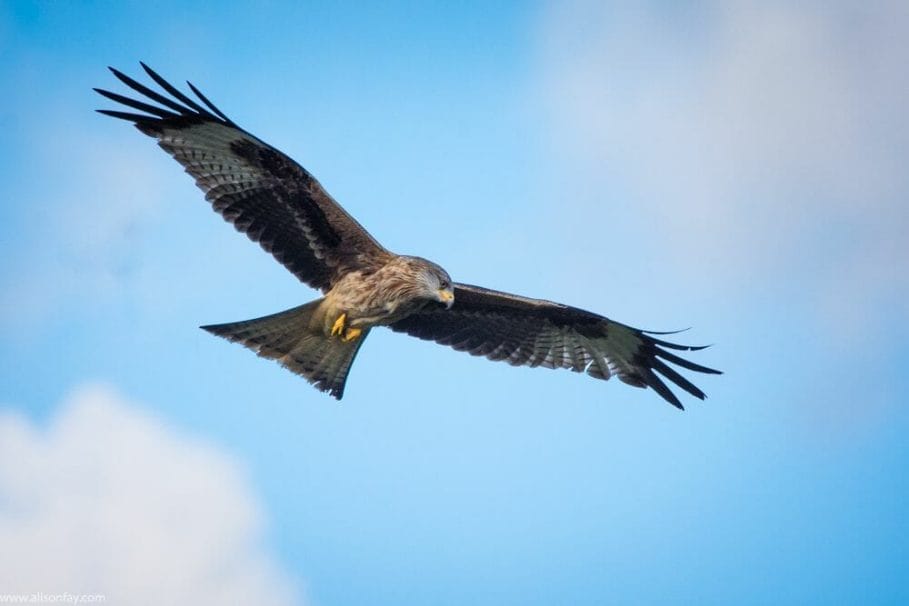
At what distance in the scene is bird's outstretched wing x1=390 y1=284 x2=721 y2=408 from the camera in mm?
12359

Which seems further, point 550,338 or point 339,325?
point 550,338

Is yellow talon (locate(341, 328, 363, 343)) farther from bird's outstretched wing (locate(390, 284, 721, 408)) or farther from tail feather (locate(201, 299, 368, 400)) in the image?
bird's outstretched wing (locate(390, 284, 721, 408))

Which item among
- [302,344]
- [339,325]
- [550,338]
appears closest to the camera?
[339,325]

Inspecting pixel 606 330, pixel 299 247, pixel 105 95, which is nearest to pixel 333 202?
pixel 299 247

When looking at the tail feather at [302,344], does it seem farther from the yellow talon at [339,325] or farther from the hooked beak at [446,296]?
the hooked beak at [446,296]

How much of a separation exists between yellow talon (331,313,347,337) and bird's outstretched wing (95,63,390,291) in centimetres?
42

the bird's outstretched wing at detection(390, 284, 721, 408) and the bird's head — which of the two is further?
the bird's outstretched wing at detection(390, 284, 721, 408)

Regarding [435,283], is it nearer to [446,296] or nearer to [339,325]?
[446,296]

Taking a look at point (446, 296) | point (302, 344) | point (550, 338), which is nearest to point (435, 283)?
point (446, 296)

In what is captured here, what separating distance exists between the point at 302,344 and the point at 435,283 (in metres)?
1.42

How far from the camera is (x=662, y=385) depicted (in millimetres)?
12688

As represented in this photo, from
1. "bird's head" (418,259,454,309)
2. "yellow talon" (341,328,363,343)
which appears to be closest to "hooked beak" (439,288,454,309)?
"bird's head" (418,259,454,309)

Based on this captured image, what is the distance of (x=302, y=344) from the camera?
11.4 meters

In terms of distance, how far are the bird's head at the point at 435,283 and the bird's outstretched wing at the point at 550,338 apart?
1.16m
